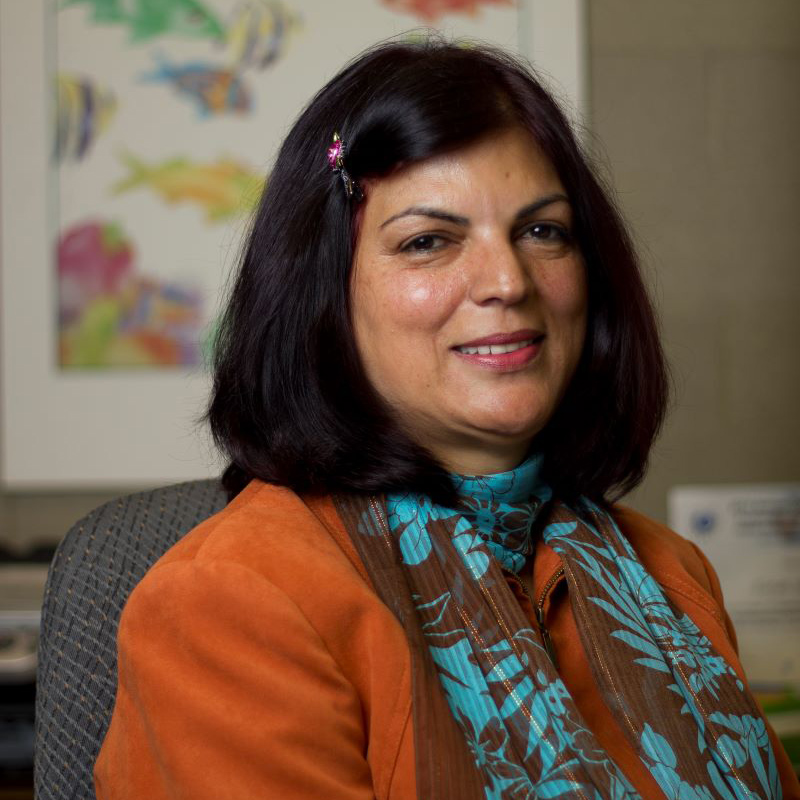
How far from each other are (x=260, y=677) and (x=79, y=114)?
170cm

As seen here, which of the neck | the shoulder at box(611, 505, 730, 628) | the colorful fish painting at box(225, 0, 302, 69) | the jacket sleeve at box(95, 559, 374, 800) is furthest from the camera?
the colorful fish painting at box(225, 0, 302, 69)

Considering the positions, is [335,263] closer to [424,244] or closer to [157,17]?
[424,244]

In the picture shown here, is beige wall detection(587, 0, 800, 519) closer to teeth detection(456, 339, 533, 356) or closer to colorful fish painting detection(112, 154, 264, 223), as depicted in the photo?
colorful fish painting detection(112, 154, 264, 223)

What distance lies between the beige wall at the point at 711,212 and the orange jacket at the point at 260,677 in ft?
4.59

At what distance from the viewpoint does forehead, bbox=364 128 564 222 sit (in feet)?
3.65

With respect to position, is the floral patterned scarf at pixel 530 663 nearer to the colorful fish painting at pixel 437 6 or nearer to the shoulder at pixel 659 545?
the shoulder at pixel 659 545

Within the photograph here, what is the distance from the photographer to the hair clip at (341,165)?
3.74 feet

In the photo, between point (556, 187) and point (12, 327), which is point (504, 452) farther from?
point (12, 327)

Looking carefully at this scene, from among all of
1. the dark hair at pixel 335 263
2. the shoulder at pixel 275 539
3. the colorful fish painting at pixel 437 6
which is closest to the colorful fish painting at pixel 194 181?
the colorful fish painting at pixel 437 6

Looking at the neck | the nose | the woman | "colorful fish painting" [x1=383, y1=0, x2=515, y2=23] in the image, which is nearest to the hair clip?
the woman

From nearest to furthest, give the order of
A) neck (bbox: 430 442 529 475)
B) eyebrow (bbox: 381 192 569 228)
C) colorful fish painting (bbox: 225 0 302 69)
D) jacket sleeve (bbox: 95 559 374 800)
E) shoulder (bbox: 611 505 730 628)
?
1. jacket sleeve (bbox: 95 559 374 800)
2. eyebrow (bbox: 381 192 569 228)
3. neck (bbox: 430 442 529 475)
4. shoulder (bbox: 611 505 730 628)
5. colorful fish painting (bbox: 225 0 302 69)

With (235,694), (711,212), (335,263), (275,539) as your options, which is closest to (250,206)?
(711,212)

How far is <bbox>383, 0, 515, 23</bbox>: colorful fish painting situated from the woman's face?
1.22 metres

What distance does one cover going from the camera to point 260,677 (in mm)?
910
